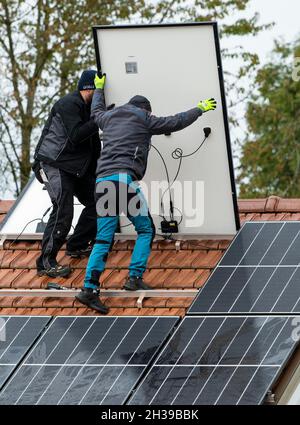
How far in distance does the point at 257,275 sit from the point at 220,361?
1.55 metres

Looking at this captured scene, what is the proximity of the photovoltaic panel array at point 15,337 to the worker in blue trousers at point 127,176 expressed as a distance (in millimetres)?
580

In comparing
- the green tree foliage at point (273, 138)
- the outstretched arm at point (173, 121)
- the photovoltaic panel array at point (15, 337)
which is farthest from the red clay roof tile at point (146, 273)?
the green tree foliage at point (273, 138)

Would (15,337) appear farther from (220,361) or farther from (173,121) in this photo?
(173,121)

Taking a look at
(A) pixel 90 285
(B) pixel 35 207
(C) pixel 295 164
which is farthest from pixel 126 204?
(C) pixel 295 164

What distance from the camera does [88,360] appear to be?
16688 millimetres

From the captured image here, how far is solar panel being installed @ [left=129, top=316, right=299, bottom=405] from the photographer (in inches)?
625

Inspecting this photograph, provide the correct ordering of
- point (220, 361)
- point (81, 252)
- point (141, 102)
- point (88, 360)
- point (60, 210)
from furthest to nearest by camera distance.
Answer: point (81, 252), point (60, 210), point (141, 102), point (88, 360), point (220, 361)

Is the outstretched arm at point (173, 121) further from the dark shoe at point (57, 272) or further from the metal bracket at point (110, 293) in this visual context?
the dark shoe at point (57, 272)

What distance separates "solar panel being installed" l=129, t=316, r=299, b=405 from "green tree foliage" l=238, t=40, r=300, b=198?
20493mm

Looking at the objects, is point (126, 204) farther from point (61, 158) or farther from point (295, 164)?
point (295, 164)

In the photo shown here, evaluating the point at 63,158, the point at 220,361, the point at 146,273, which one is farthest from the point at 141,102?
the point at 220,361

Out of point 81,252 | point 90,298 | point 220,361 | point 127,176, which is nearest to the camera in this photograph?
point 220,361

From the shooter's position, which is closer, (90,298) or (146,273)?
(90,298)
